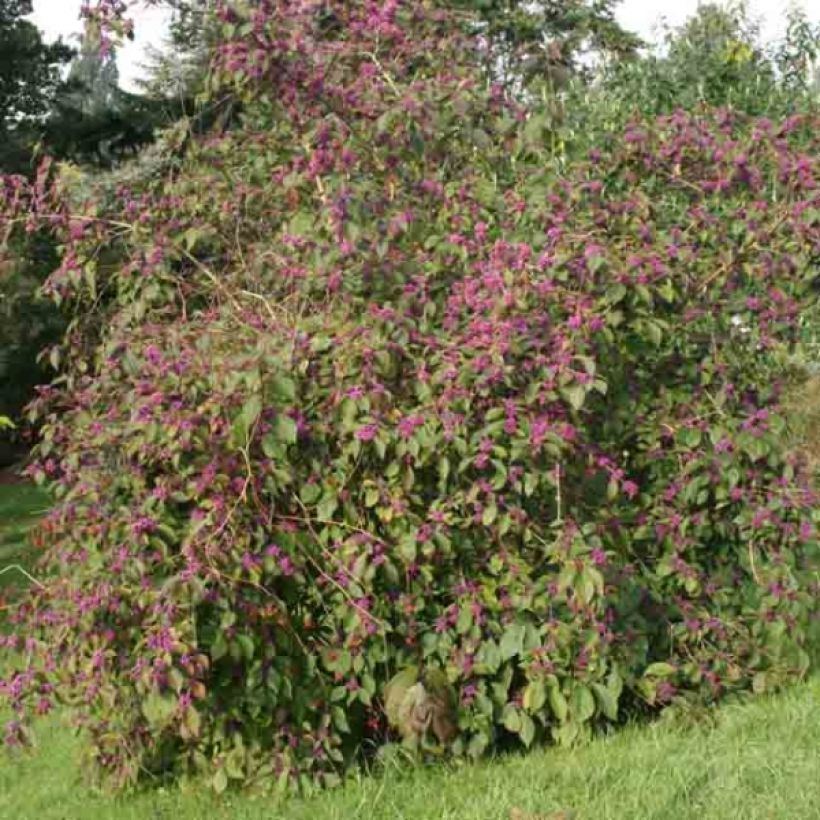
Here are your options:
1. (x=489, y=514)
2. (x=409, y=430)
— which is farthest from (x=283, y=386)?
(x=489, y=514)

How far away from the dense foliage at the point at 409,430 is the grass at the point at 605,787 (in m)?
0.11

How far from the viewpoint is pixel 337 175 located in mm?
3898

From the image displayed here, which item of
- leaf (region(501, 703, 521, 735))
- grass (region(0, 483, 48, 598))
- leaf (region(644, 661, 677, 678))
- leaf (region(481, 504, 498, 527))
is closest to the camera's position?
leaf (region(481, 504, 498, 527))

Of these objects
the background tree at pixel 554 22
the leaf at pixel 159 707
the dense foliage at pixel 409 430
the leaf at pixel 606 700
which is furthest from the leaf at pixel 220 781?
the background tree at pixel 554 22

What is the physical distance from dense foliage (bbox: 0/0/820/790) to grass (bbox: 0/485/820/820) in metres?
0.10

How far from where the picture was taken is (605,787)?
329 centimetres

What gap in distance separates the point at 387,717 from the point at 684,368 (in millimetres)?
1480

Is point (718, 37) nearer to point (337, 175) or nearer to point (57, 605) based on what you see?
point (337, 175)

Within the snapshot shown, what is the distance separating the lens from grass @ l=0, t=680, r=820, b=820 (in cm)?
312

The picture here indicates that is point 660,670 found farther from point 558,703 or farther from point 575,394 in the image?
point 575,394

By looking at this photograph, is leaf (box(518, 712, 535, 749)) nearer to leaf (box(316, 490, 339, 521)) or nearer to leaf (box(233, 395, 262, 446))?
leaf (box(316, 490, 339, 521))

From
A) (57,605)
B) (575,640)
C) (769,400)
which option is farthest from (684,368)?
(57,605)

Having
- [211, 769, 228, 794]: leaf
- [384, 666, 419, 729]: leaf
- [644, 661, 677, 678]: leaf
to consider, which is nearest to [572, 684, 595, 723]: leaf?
[644, 661, 677, 678]: leaf

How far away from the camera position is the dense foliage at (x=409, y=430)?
3.48 meters
